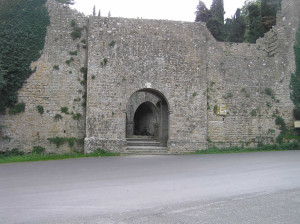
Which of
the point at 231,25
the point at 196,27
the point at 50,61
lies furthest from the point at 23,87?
the point at 231,25

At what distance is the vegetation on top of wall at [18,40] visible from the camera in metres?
13.2

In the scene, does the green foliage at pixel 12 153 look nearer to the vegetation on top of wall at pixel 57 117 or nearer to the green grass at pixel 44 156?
the green grass at pixel 44 156

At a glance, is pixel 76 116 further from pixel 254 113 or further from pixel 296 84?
pixel 296 84

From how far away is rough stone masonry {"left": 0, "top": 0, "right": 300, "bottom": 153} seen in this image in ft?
45.5

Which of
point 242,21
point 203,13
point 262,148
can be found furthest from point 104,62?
point 242,21

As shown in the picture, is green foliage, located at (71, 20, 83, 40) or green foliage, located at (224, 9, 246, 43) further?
green foliage, located at (224, 9, 246, 43)

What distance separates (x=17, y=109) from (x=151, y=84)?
6247 millimetres

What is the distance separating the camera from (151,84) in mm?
14727

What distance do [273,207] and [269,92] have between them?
39.5 ft

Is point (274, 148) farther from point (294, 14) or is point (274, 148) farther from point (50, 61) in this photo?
point (50, 61)

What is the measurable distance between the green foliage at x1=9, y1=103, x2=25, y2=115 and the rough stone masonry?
0.18 metres

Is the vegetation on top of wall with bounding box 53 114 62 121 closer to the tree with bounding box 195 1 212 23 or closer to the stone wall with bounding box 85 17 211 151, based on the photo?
the stone wall with bounding box 85 17 211 151

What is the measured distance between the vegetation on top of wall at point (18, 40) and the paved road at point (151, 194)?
4785 mm

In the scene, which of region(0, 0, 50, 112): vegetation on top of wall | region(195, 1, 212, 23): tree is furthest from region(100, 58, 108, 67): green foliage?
region(195, 1, 212, 23): tree
